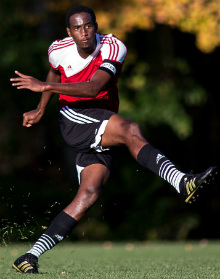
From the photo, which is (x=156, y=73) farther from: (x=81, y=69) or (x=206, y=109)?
(x=81, y=69)

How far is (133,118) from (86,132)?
9.06 meters

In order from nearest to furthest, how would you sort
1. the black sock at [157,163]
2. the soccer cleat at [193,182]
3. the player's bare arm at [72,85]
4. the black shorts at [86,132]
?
the soccer cleat at [193,182] → the player's bare arm at [72,85] → the black sock at [157,163] → the black shorts at [86,132]

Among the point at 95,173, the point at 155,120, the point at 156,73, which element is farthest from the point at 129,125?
the point at 156,73

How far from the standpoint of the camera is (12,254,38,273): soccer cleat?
629cm

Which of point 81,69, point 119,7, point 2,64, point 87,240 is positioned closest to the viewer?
point 81,69

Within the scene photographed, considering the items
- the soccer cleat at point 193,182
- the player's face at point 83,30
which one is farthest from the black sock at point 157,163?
the player's face at point 83,30

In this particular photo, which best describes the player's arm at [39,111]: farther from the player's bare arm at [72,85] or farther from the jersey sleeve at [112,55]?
the player's bare arm at [72,85]

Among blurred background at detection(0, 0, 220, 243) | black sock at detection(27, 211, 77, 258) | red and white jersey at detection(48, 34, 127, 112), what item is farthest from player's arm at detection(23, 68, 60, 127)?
blurred background at detection(0, 0, 220, 243)

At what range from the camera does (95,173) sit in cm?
660

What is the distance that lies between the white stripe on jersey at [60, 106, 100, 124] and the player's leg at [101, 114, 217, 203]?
23 cm

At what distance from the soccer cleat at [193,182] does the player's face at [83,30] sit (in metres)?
1.46

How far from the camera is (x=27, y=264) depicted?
6.29 m

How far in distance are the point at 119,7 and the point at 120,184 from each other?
175 inches

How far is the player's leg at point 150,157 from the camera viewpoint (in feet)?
19.2
